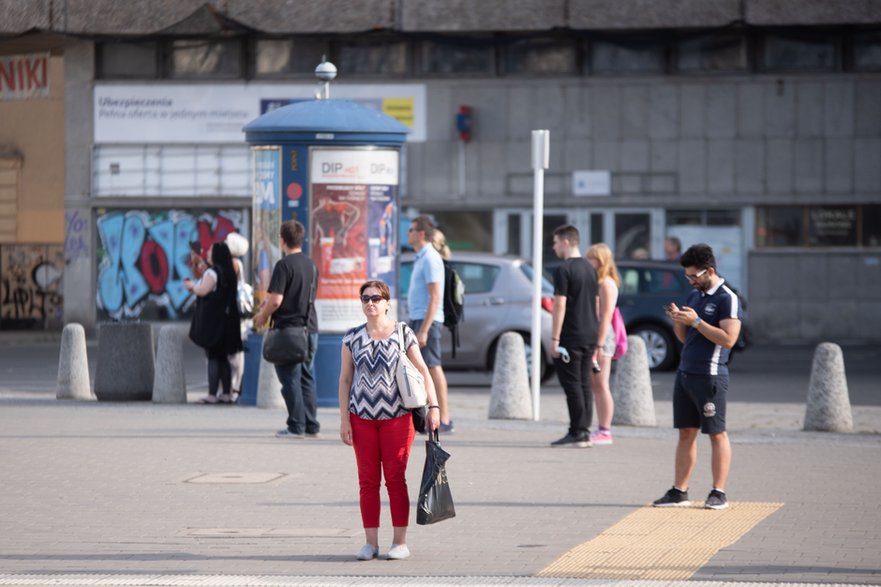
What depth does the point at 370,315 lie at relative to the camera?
27.0 ft

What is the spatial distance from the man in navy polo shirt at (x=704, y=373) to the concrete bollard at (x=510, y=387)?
5231 millimetres

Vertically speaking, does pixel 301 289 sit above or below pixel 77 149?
below

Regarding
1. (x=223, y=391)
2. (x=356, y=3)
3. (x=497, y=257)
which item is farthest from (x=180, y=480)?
(x=356, y=3)

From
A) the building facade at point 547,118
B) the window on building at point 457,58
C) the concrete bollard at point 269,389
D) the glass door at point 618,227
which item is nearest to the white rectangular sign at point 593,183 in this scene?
the building facade at point 547,118

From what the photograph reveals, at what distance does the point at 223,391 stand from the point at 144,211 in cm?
1535

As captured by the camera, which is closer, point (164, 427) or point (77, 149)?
point (164, 427)

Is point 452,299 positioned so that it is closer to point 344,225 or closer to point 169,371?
point 344,225

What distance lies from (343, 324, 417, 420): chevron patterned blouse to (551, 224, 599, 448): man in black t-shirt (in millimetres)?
4580

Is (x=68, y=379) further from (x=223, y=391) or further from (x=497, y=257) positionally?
(x=497, y=257)

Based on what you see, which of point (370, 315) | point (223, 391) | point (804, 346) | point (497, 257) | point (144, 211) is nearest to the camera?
point (370, 315)

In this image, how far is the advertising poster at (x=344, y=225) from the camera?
51.6ft

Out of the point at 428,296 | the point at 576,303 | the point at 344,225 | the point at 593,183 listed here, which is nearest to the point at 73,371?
the point at 344,225

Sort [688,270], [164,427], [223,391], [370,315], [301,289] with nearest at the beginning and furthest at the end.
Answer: [370,315], [688,270], [301,289], [164,427], [223,391]

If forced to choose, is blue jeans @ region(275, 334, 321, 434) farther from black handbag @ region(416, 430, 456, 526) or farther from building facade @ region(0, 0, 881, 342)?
building facade @ region(0, 0, 881, 342)
